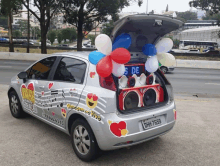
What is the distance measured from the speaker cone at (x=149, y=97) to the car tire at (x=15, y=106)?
281cm

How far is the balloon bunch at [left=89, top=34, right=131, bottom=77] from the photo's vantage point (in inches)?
127

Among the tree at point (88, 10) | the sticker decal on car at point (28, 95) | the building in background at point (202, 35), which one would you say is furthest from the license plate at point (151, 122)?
the building in background at point (202, 35)

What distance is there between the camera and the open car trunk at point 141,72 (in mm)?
3395

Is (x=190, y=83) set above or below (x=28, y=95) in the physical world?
below

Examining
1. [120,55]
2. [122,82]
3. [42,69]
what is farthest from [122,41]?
[42,69]

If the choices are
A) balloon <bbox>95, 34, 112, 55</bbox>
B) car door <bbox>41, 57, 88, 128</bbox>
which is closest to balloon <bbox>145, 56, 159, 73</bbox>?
balloon <bbox>95, 34, 112, 55</bbox>

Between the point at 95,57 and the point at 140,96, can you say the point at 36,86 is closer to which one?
the point at 95,57

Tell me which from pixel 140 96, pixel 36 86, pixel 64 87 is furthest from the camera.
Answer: pixel 36 86

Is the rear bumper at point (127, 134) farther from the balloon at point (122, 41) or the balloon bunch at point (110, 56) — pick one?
the balloon at point (122, 41)

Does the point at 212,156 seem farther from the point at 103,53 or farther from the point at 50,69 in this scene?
the point at 50,69

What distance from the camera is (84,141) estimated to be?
349 cm

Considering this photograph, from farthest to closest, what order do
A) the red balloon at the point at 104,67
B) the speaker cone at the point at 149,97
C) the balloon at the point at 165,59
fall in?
the balloon at the point at 165,59 < the speaker cone at the point at 149,97 < the red balloon at the point at 104,67

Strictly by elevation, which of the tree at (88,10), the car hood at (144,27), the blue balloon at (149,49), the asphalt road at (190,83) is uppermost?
the tree at (88,10)

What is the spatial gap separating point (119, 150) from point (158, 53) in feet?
5.72
